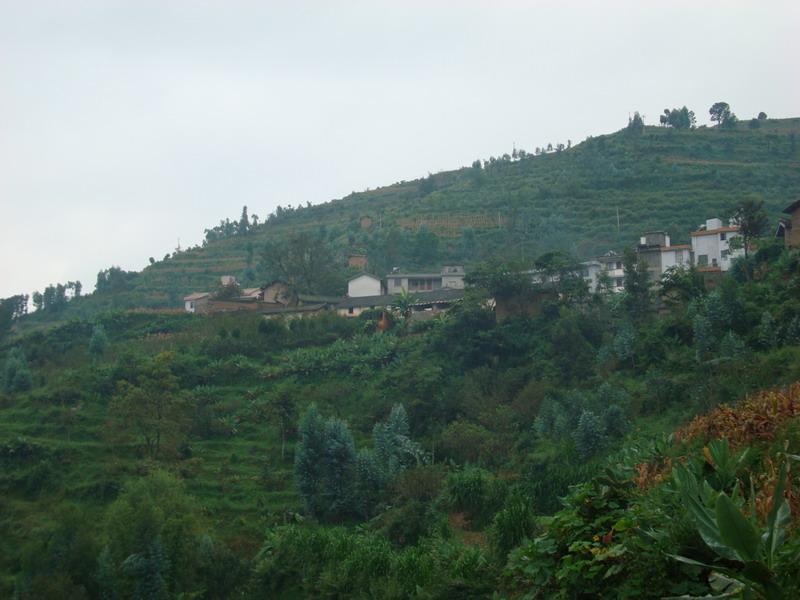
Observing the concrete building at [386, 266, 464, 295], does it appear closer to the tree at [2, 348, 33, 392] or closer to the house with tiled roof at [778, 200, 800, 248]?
the tree at [2, 348, 33, 392]

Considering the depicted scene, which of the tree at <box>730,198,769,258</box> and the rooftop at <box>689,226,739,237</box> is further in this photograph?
the rooftop at <box>689,226,739,237</box>

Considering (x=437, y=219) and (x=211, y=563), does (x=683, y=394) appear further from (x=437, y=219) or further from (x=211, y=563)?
(x=437, y=219)

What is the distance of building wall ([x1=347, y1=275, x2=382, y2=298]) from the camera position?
151ft

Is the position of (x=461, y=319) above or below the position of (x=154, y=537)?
above

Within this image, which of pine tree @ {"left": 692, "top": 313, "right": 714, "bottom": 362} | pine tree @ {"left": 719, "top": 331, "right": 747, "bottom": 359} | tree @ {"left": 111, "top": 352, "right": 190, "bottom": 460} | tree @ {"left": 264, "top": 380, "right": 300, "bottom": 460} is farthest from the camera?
tree @ {"left": 264, "top": 380, "right": 300, "bottom": 460}

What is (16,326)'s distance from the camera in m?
55.2

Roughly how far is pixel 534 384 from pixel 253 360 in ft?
42.9

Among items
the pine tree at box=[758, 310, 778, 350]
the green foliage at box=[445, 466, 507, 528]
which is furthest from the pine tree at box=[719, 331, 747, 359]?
the green foliage at box=[445, 466, 507, 528]

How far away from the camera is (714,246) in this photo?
122 ft

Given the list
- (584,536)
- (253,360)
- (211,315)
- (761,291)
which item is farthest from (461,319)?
(584,536)

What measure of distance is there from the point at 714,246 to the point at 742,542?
114ft

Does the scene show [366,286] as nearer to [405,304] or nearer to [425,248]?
[405,304]

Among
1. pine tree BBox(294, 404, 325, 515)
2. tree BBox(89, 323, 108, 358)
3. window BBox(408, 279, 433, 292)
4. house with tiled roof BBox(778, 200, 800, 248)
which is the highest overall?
house with tiled roof BBox(778, 200, 800, 248)

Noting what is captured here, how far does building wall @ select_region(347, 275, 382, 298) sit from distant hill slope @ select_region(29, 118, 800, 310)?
19.7 feet
